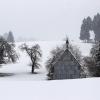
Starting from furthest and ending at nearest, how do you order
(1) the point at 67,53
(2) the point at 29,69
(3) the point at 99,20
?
(3) the point at 99,20, (2) the point at 29,69, (1) the point at 67,53

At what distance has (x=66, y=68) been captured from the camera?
38312 mm

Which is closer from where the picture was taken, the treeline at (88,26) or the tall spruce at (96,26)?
the tall spruce at (96,26)

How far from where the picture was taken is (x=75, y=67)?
3781cm

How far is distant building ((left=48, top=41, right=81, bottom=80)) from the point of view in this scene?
123ft

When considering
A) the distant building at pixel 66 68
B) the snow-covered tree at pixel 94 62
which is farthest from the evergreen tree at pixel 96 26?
the distant building at pixel 66 68

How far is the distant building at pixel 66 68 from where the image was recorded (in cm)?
3762

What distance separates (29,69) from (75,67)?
20399 millimetres

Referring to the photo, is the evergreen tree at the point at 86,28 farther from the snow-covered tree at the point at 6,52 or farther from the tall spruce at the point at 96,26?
the snow-covered tree at the point at 6,52

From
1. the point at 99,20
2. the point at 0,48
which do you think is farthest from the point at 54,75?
the point at 99,20
